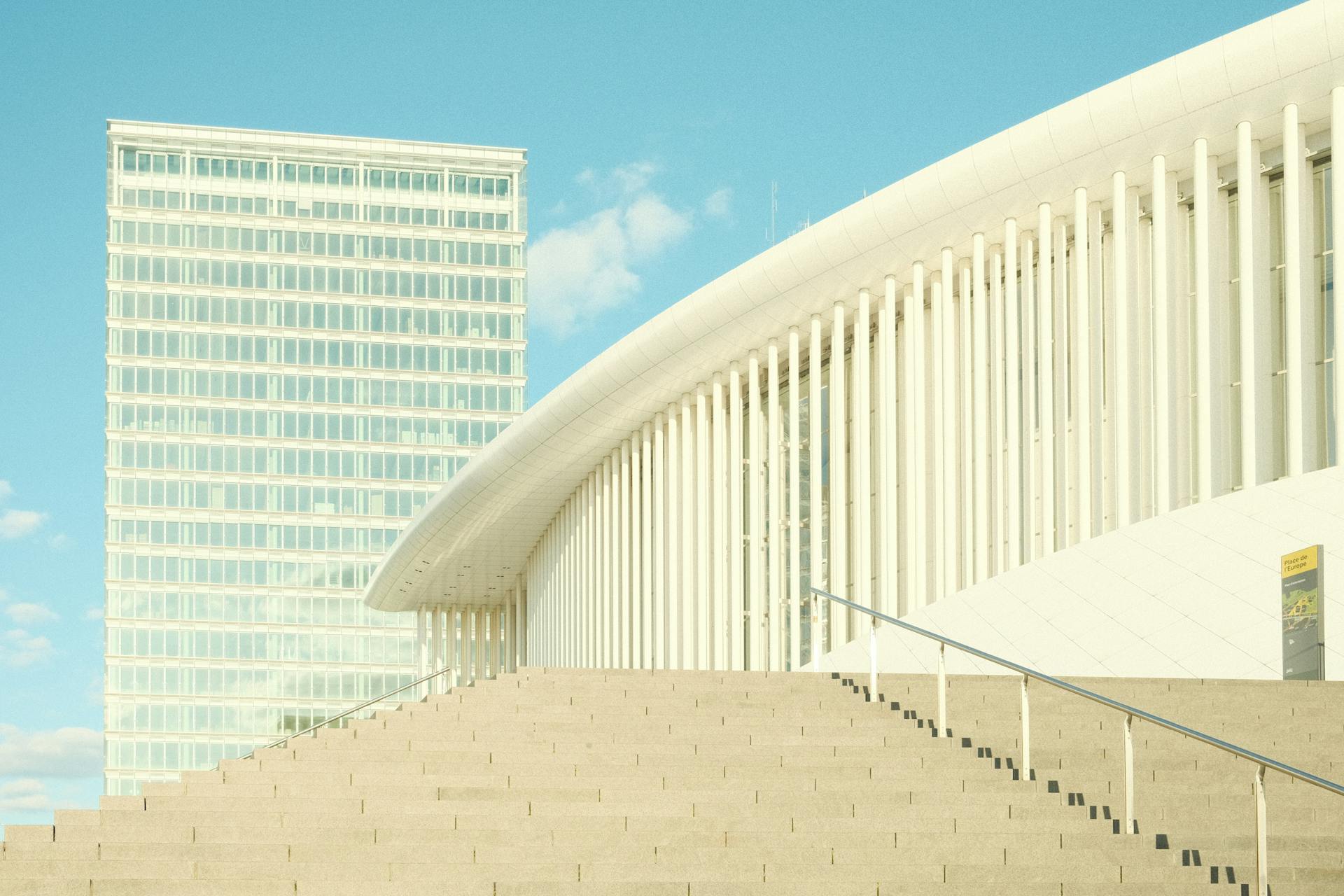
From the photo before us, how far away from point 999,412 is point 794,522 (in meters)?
4.63

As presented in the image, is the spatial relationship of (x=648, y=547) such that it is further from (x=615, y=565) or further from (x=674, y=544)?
(x=615, y=565)

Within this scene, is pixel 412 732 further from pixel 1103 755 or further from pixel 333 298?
pixel 333 298

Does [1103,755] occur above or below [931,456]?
below

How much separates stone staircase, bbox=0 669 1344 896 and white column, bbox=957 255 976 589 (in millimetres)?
10097

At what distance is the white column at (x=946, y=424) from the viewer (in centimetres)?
2406

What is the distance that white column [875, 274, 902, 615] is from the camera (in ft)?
82.6

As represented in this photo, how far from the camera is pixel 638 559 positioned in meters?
32.8

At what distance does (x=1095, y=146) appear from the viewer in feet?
70.7

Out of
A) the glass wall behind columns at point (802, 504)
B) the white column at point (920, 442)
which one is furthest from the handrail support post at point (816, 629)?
the glass wall behind columns at point (802, 504)

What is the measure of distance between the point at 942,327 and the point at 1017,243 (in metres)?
1.63

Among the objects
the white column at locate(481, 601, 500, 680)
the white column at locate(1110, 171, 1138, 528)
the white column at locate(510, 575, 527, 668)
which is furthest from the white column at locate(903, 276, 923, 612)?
the white column at locate(481, 601, 500, 680)

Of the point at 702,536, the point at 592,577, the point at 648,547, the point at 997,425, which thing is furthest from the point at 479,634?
the point at 997,425

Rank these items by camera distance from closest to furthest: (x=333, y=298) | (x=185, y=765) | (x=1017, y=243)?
(x=1017, y=243) → (x=185, y=765) → (x=333, y=298)

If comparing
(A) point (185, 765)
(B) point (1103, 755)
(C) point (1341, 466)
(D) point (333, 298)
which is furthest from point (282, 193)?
(B) point (1103, 755)
